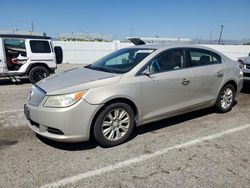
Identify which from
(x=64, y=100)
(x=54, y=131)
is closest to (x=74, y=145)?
(x=54, y=131)

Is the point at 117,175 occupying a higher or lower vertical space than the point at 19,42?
lower

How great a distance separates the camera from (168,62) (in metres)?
4.72

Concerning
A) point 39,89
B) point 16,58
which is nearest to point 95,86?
point 39,89

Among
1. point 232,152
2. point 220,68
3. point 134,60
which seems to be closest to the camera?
point 232,152

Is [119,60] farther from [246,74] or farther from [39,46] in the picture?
[39,46]

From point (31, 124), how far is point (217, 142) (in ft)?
9.79

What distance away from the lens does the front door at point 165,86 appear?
14.3 ft

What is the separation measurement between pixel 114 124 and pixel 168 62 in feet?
5.09

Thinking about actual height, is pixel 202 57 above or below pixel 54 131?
above

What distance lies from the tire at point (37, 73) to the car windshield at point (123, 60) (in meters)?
5.67

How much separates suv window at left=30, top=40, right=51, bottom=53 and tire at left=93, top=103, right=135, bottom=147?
7.17 metres

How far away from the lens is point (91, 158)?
3.68 m

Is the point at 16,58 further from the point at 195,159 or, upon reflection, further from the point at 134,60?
the point at 195,159

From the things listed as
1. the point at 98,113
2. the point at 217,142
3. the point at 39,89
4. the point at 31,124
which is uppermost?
the point at 39,89
